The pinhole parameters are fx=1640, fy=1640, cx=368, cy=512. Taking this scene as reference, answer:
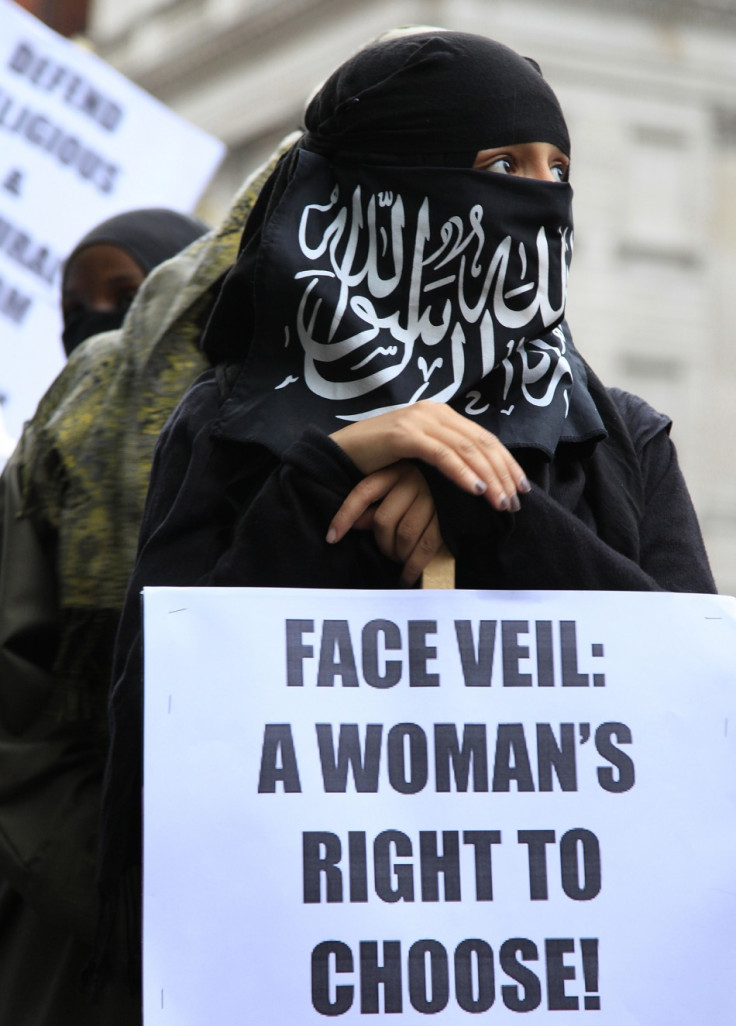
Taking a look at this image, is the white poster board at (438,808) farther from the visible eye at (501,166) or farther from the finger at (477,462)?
the visible eye at (501,166)

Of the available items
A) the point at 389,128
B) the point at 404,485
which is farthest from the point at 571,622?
the point at 389,128

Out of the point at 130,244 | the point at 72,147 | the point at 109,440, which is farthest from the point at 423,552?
the point at 72,147

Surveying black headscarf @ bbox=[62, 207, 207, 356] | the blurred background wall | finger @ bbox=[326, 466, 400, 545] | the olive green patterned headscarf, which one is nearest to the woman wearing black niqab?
finger @ bbox=[326, 466, 400, 545]

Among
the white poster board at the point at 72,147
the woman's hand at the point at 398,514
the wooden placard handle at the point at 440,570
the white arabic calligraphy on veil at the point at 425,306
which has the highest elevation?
the white poster board at the point at 72,147

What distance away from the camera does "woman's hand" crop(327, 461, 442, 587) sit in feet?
5.39

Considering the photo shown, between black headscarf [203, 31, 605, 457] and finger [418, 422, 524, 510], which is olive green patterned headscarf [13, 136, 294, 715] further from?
finger [418, 422, 524, 510]

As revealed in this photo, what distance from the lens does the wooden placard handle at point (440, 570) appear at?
64.9 inches

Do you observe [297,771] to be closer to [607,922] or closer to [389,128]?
[607,922]

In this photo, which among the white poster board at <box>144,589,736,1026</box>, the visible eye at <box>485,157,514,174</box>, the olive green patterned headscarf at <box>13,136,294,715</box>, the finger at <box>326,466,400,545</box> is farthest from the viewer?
the olive green patterned headscarf at <box>13,136,294,715</box>

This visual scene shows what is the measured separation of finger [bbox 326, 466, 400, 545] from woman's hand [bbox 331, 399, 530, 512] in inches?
0.4

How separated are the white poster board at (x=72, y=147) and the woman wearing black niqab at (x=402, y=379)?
2295mm

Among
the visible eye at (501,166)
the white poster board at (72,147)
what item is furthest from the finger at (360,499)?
the white poster board at (72,147)

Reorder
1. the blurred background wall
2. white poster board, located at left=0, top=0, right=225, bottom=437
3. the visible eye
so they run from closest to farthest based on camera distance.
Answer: the visible eye
white poster board, located at left=0, top=0, right=225, bottom=437
the blurred background wall

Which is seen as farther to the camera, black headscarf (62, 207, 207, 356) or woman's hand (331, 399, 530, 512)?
black headscarf (62, 207, 207, 356)
